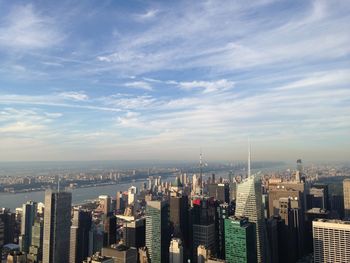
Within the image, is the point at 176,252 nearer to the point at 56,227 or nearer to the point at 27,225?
the point at 56,227

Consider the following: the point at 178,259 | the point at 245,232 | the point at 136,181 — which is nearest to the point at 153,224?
the point at 178,259

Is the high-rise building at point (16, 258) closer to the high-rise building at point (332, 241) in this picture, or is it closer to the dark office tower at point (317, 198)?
the high-rise building at point (332, 241)

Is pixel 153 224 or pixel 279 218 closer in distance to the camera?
pixel 153 224

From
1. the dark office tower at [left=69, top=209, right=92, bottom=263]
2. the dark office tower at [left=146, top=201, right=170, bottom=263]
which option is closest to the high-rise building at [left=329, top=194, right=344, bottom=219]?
the dark office tower at [left=146, top=201, right=170, bottom=263]

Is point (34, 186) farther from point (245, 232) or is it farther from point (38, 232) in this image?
point (245, 232)

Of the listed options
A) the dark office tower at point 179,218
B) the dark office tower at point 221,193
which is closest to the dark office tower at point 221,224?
the dark office tower at point 179,218
